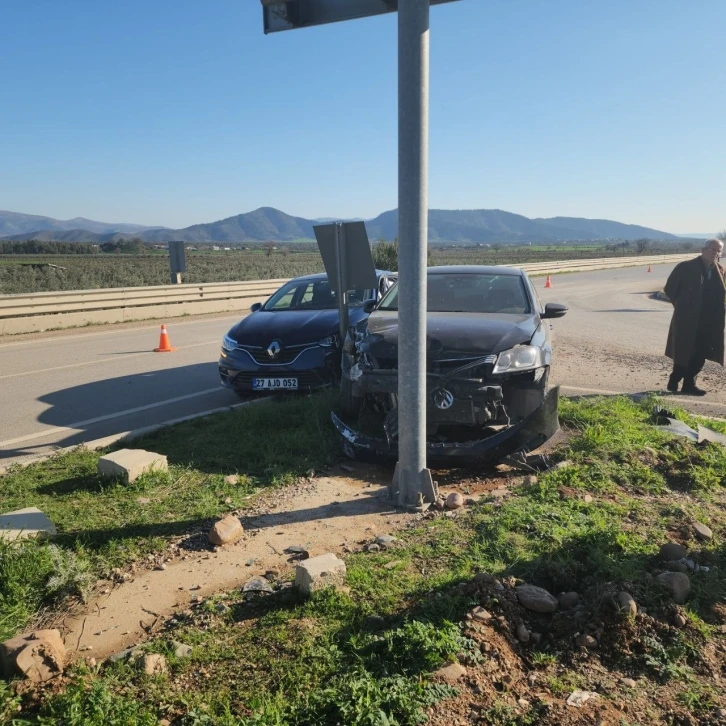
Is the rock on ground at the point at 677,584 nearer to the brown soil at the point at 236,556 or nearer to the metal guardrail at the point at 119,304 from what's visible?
the brown soil at the point at 236,556

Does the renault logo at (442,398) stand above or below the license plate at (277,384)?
above

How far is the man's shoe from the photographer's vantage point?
348 inches

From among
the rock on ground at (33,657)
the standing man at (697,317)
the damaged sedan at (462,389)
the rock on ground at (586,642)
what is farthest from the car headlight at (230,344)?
the rock on ground at (586,642)

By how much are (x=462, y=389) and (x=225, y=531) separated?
225 cm

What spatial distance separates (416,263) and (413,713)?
2966mm

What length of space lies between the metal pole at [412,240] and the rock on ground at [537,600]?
157 centimetres

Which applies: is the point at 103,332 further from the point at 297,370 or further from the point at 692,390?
the point at 692,390

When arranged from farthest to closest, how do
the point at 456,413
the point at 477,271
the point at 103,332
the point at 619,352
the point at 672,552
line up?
the point at 103,332
the point at 619,352
the point at 477,271
the point at 456,413
the point at 672,552

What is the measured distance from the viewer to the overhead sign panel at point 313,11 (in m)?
5.43

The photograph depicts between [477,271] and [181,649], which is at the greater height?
[477,271]

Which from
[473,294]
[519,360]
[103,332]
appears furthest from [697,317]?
[103,332]

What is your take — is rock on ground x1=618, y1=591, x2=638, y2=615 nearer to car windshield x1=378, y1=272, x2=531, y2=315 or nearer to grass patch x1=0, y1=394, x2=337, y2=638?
grass patch x1=0, y1=394, x2=337, y2=638

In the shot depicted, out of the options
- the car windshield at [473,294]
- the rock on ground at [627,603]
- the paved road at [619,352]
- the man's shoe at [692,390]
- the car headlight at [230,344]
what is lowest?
the paved road at [619,352]

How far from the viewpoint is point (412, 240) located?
4664 mm
